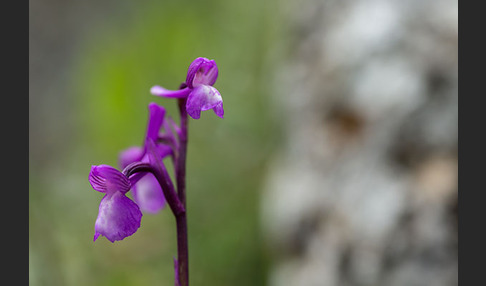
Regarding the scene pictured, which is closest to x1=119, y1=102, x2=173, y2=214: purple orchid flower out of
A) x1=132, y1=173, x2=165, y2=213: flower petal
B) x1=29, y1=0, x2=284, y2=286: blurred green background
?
x1=132, y1=173, x2=165, y2=213: flower petal

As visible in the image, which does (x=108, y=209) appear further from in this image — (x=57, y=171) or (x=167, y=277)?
(x=57, y=171)

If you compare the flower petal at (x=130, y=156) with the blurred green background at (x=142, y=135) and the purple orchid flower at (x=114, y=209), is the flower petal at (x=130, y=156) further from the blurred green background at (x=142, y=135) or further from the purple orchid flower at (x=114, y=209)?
the blurred green background at (x=142, y=135)

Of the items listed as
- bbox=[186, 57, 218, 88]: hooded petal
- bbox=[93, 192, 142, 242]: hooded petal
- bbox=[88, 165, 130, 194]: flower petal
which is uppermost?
bbox=[186, 57, 218, 88]: hooded petal

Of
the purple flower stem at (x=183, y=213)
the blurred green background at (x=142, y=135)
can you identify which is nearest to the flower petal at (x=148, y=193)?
the purple flower stem at (x=183, y=213)

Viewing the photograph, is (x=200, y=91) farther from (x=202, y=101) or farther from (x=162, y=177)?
(x=162, y=177)

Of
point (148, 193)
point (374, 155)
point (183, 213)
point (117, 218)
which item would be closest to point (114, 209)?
point (117, 218)

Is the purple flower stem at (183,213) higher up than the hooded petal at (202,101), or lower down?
lower down

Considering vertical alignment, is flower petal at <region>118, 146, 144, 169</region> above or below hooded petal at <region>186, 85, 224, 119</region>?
below

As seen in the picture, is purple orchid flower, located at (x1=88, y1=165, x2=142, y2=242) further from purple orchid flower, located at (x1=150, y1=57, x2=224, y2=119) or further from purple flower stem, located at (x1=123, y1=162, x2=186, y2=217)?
purple orchid flower, located at (x1=150, y1=57, x2=224, y2=119)
